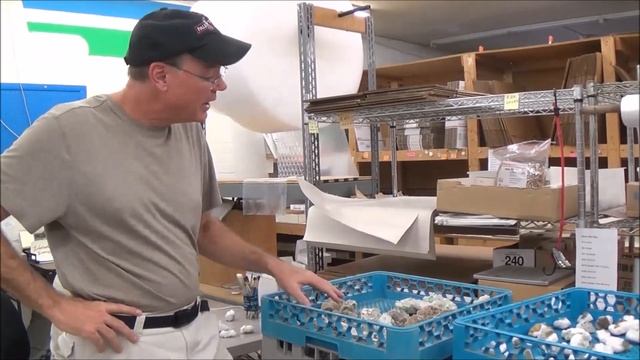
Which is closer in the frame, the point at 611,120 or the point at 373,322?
the point at 373,322

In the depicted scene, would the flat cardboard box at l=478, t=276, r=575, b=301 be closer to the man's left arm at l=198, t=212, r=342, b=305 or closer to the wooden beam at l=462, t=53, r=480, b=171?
the man's left arm at l=198, t=212, r=342, b=305

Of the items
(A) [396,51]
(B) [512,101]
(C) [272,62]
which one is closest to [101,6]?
(C) [272,62]

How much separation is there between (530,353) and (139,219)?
2.49 ft

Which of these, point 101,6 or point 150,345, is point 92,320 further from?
point 101,6

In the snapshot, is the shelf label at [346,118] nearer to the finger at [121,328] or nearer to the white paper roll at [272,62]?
the white paper roll at [272,62]

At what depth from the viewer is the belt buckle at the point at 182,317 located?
122 centimetres

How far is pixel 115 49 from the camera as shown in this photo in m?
3.75

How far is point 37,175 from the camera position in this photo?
107cm

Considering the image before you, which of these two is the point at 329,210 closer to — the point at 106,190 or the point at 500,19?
the point at 106,190

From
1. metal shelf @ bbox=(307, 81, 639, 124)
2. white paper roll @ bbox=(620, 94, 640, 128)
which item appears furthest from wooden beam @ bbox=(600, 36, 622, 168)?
white paper roll @ bbox=(620, 94, 640, 128)

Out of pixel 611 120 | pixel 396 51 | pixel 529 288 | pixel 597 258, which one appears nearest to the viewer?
pixel 597 258

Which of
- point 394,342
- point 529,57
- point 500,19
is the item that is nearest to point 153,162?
point 394,342

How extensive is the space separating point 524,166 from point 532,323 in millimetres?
428

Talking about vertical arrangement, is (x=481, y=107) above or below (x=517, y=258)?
above
